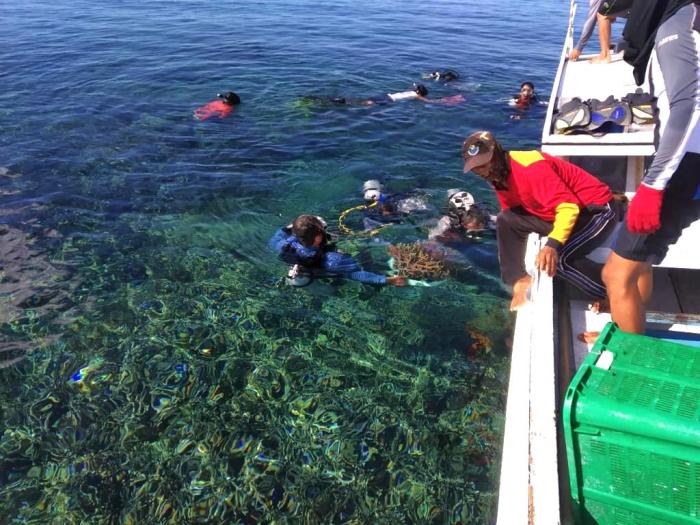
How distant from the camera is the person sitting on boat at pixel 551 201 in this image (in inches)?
176

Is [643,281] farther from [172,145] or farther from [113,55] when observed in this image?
[113,55]

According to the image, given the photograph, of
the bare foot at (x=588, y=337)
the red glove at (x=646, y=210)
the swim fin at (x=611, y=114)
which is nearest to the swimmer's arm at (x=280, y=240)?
the bare foot at (x=588, y=337)

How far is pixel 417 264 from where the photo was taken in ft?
23.7

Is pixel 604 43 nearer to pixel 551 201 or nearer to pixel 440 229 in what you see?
pixel 440 229

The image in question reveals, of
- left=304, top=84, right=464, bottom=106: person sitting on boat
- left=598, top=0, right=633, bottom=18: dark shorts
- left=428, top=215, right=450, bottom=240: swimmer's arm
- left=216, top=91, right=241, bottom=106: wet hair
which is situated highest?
left=598, top=0, right=633, bottom=18: dark shorts

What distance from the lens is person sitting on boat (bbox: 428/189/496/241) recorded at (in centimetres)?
799

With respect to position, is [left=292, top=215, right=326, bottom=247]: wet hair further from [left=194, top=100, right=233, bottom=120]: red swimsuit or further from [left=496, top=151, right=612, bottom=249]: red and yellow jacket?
[left=194, top=100, right=233, bottom=120]: red swimsuit

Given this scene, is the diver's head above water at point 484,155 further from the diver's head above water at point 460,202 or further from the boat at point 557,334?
the diver's head above water at point 460,202

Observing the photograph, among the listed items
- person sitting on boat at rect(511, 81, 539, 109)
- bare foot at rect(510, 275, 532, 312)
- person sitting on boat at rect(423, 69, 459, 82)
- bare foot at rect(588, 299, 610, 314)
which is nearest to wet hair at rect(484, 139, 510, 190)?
bare foot at rect(510, 275, 532, 312)

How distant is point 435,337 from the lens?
19.8 feet

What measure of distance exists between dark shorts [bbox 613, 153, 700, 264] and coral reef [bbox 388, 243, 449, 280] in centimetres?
344

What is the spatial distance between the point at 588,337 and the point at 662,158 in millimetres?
1827

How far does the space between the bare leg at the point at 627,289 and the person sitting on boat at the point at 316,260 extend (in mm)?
3265

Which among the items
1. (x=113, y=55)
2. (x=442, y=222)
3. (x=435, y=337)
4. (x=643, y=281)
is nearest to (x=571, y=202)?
(x=643, y=281)
